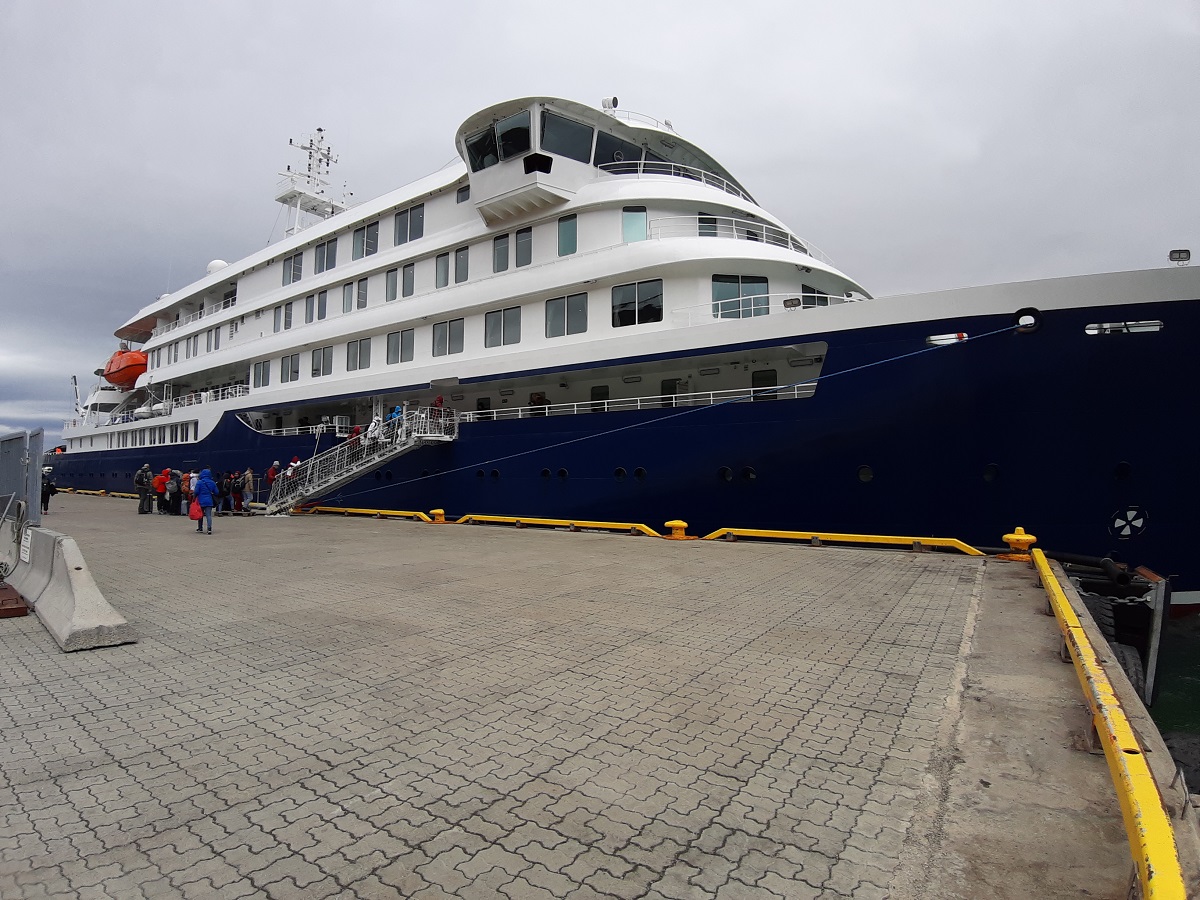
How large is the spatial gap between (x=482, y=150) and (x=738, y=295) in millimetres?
7235

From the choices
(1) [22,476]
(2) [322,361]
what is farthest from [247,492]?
(1) [22,476]

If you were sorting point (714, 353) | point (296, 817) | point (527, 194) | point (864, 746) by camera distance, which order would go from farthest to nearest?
1. point (527, 194)
2. point (714, 353)
3. point (864, 746)
4. point (296, 817)

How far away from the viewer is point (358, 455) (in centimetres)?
1742

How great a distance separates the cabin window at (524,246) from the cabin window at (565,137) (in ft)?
6.27

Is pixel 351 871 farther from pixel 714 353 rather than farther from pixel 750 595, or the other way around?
pixel 714 353

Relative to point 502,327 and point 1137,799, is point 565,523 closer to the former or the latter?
point 502,327

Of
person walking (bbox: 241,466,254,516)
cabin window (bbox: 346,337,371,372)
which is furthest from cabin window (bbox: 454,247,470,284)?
Result: person walking (bbox: 241,466,254,516)

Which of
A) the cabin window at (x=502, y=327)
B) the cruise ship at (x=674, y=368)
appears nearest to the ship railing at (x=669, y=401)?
the cruise ship at (x=674, y=368)

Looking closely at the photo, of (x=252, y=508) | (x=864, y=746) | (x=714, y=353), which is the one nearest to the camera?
(x=864, y=746)

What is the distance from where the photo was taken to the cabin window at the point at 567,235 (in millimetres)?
14461

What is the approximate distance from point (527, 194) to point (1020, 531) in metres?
11.7

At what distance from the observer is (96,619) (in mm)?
4902

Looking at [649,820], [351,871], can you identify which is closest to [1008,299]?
[649,820]

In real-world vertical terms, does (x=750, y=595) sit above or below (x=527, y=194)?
below
